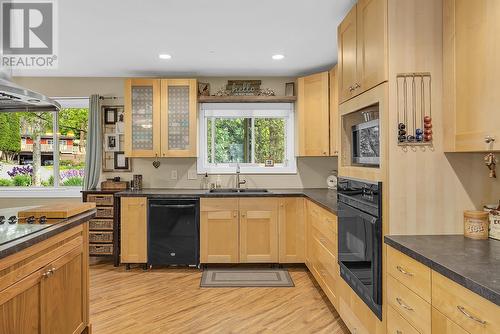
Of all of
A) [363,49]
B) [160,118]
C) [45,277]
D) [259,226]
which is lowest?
[259,226]

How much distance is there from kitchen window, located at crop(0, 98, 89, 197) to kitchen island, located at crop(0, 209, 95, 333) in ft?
9.48

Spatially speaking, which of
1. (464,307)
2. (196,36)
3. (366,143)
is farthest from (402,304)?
(196,36)

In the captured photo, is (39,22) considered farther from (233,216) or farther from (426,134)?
(426,134)

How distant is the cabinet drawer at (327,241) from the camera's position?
112 inches

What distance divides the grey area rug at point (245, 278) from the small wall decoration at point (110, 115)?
92.5 inches

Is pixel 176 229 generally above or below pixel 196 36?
below

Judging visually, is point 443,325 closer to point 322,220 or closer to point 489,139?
point 489,139

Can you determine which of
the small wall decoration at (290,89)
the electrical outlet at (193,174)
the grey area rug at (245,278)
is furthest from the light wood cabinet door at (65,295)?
the small wall decoration at (290,89)

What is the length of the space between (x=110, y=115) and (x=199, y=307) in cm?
290

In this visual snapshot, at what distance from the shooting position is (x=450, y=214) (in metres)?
1.89

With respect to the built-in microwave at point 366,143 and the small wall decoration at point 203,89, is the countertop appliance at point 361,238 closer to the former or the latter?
the built-in microwave at point 366,143

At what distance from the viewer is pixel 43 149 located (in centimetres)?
499

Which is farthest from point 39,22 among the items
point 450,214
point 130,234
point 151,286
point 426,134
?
point 450,214

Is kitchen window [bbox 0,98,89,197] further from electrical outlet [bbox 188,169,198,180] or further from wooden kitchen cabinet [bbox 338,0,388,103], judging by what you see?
wooden kitchen cabinet [bbox 338,0,388,103]
